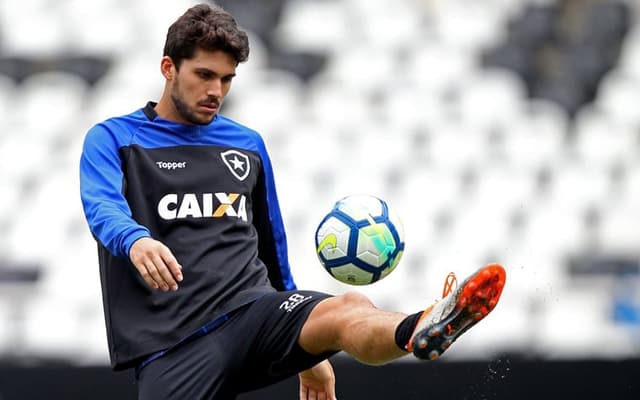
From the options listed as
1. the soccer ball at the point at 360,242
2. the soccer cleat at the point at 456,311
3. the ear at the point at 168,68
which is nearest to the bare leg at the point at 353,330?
the soccer cleat at the point at 456,311

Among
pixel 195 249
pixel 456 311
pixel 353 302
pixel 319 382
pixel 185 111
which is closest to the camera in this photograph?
pixel 456 311

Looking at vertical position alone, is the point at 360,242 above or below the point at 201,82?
below

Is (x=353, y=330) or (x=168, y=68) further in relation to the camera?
(x=168, y=68)

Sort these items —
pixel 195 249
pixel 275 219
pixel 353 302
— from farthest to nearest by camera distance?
pixel 275 219
pixel 195 249
pixel 353 302

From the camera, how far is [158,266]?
372 centimetres

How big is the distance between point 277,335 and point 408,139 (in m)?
5.69

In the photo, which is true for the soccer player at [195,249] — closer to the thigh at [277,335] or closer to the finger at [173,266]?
the thigh at [277,335]

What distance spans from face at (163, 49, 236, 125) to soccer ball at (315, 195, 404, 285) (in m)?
0.68

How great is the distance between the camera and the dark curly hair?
4.41 metres

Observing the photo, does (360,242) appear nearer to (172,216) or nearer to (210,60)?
(172,216)

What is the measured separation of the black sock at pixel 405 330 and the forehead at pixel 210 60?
1350mm

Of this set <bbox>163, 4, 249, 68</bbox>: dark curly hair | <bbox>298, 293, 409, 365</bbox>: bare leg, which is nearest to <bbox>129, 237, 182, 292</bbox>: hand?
<bbox>298, 293, 409, 365</bbox>: bare leg

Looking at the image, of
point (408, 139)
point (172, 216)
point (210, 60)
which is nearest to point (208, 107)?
point (210, 60)

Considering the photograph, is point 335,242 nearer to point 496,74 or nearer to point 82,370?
point 82,370
